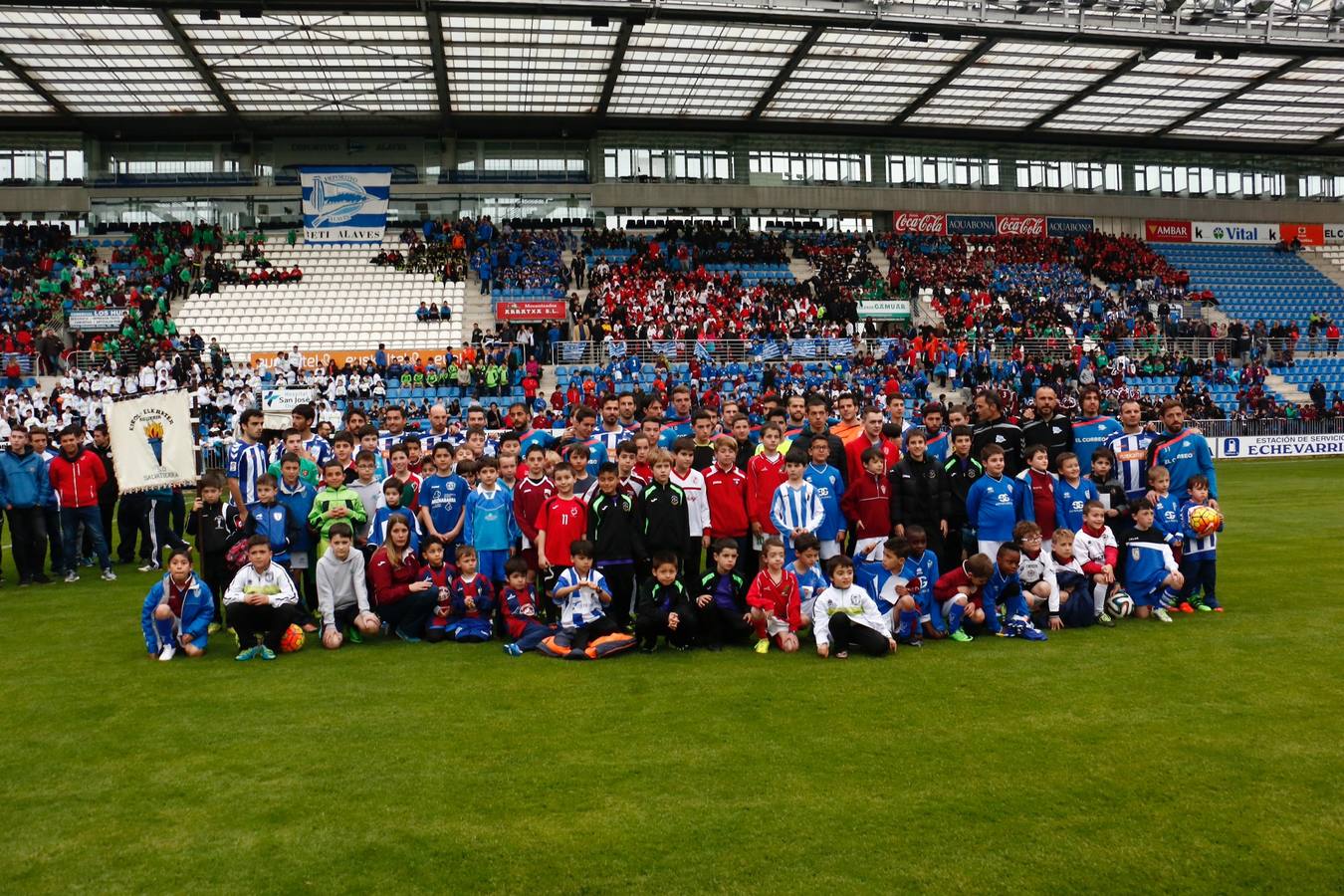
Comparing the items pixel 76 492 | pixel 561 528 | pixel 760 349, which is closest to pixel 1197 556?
pixel 561 528

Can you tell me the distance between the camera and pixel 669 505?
7.86 metres

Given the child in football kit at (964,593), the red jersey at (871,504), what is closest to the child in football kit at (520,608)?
the red jersey at (871,504)

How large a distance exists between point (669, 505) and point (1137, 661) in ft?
12.0

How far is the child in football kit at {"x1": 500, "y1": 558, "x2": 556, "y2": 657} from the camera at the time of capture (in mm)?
7746

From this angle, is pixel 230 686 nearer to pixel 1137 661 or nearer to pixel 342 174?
pixel 1137 661

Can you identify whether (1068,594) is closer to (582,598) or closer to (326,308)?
(582,598)

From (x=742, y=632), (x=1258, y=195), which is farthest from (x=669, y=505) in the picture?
(x=1258, y=195)

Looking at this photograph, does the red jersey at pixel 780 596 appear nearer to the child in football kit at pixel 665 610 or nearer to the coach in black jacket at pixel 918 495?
the child in football kit at pixel 665 610

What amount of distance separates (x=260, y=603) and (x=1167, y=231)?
1843 inches

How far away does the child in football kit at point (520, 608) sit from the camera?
7746mm

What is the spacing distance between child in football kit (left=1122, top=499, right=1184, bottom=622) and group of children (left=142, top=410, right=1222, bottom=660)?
2 centimetres

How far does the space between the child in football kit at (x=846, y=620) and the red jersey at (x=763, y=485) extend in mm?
1149

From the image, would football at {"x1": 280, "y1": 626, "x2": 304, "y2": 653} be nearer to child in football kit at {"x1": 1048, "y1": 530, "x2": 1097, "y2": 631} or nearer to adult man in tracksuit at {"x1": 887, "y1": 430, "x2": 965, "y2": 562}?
adult man in tracksuit at {"x1": 887, "y1": 430, "x2": 965, "y2": 562}

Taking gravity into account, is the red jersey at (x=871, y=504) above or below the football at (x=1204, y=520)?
above
